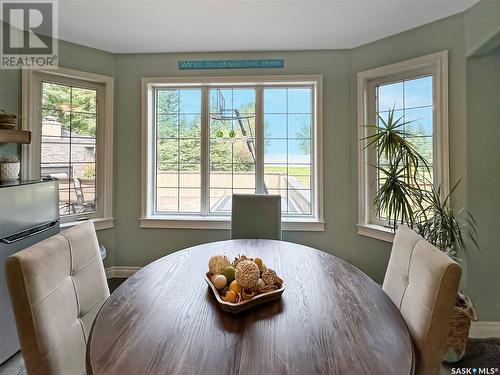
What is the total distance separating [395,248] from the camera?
1.26m

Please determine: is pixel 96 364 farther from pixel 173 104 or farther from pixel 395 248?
pixel 173 104

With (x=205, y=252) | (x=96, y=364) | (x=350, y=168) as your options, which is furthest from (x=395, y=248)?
(x=350, y=168)

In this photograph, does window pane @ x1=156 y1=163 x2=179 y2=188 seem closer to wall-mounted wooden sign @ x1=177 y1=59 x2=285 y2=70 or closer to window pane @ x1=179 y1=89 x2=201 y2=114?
window pane @ x1=179 y1=89 x2=201 y2=114

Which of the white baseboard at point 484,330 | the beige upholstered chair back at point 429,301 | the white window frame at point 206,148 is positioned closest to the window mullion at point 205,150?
the white window frame at point 206,148

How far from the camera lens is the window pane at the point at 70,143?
8.61 feet

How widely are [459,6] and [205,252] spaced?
102 inches

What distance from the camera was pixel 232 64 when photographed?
2.84 meters

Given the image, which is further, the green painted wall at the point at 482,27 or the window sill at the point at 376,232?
Result: the window sill at the point at 376,232

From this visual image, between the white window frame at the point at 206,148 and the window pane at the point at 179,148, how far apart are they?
0.08m

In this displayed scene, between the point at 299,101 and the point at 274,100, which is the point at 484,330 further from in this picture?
the point at 274,100

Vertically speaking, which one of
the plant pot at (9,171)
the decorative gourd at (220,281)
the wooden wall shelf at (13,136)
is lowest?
the decorative gourd at (220,281)

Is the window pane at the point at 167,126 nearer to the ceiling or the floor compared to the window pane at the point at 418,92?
nearer to the floor

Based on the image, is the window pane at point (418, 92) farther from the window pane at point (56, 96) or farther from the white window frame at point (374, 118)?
the window pane at point (56, 96)

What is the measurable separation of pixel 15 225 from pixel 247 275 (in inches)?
64.9
